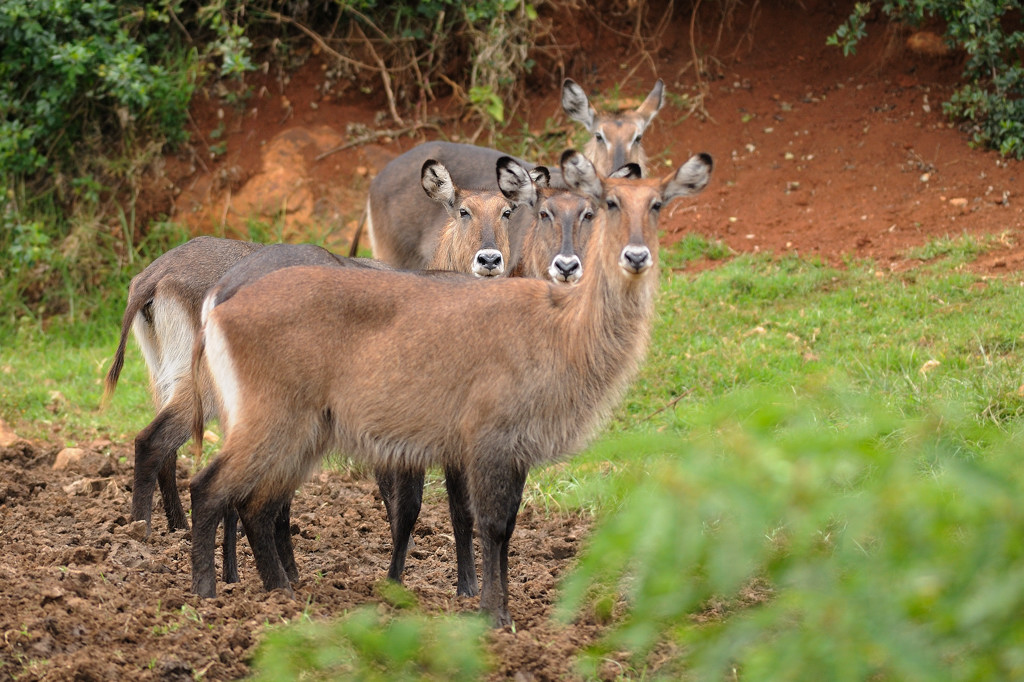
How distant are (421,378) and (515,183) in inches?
98.5

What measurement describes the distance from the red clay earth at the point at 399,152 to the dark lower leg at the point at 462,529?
0.10 metres

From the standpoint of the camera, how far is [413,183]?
7.75m

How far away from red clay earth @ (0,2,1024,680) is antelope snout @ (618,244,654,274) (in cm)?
118

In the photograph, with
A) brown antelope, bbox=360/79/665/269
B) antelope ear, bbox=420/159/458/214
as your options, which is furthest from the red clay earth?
antelope ear, bbox=420/159/458/214

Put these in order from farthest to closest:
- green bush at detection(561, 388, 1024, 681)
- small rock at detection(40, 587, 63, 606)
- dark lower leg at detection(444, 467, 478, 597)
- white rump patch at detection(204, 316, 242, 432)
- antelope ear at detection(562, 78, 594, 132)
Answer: antelope ear at detection(562, 78, 594, 132), dark lower leg at detection(444, 467, 478, 597), white rump patch at detection(204, 316, 242, 432), small rock at detection(40, 587, 63, 606), green bush at detection(561, 388, 1024, 681)

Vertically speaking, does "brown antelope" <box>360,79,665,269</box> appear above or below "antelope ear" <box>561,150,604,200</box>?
below

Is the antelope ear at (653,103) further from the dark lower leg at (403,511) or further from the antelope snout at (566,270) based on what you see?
the dark lower leg at (403,511)

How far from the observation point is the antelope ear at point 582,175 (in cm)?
428

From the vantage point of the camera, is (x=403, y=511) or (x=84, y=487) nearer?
(x=403, y=511)

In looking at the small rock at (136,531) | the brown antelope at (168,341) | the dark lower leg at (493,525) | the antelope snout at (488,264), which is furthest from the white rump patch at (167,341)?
the dark lower leg at (493,525)

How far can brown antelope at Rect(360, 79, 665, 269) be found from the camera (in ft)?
24.9

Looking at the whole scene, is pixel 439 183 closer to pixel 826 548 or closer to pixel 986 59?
pixel 986 59

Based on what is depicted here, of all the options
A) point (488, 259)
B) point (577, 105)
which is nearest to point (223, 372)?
point (488, 259)

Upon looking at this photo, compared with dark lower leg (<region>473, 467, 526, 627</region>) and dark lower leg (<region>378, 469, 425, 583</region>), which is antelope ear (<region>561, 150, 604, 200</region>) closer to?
dark lower leg (<region>473, 467, 526, 627</region>)
